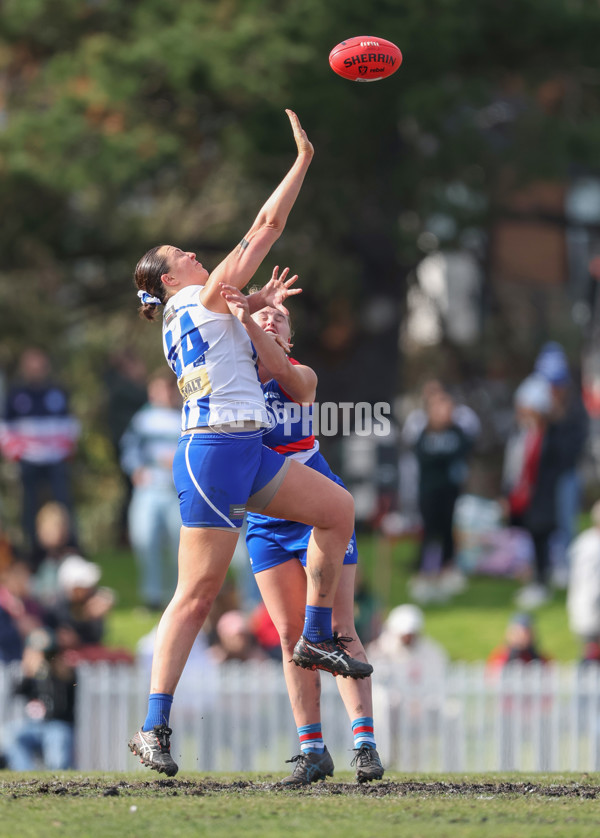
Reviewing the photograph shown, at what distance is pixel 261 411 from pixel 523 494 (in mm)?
9988

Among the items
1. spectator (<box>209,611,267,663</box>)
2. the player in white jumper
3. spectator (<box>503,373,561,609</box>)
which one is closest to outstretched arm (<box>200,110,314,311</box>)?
the player in white jumper

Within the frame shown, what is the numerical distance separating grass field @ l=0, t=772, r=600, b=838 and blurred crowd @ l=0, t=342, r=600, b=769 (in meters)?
4.92

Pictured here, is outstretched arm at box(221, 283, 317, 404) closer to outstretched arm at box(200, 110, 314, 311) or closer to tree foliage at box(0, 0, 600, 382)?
outstretched arm at box(200, 110, 314, 311)

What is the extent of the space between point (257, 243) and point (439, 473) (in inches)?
391

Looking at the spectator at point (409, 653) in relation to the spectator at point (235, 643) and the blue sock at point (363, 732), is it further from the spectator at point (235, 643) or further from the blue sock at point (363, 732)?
the blue sock at point (363, 732)

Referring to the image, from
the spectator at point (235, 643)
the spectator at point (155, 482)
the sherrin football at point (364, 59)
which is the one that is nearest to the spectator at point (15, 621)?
the spectator at point (235, 643)

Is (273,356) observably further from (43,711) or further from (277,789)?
(43,711)

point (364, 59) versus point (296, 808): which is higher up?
point (364, 59)

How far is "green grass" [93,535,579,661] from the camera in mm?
14320

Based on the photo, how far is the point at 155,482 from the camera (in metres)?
14.1

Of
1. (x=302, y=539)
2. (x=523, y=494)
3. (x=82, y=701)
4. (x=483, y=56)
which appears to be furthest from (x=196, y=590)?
(x=483, y=56)

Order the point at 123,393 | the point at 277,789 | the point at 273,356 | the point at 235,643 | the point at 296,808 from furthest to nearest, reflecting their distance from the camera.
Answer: the point at 123,393 → the point at 235,643 → the point at 277,789 → the point at 273,356 → the point at 296,808

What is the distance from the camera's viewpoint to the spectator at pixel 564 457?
15477 mm

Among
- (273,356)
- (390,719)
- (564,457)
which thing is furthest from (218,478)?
(564,457)
